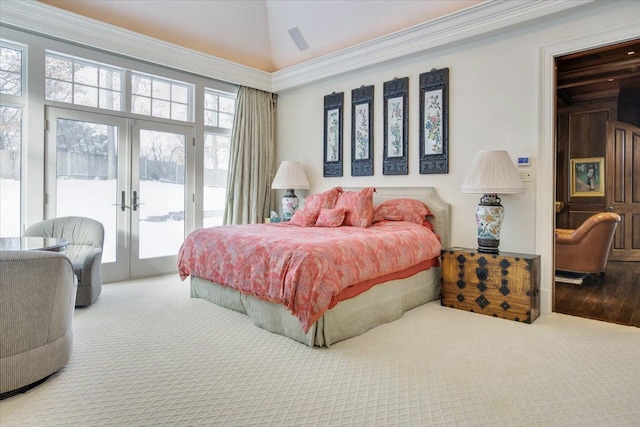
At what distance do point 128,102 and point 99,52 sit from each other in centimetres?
61

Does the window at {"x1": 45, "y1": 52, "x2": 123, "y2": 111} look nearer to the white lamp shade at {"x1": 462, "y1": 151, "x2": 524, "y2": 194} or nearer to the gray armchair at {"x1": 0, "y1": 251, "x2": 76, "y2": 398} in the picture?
the gray armchair at {"x1": 0, "y1": 251, "x2": 76, "y2": 398}

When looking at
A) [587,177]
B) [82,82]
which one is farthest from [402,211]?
[587,177]

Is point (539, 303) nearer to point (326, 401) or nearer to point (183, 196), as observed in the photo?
point (326, 401)

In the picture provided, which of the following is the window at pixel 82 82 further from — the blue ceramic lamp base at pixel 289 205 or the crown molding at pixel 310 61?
the blue ceramic lamp base at pixel 289 205

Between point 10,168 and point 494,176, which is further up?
point 10,168

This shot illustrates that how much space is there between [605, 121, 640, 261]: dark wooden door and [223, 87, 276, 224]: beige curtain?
5.66 metres

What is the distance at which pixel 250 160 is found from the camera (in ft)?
19.2

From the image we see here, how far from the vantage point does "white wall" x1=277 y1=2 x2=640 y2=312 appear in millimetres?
3568

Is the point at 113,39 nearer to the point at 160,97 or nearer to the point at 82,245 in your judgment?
the point at 160,97

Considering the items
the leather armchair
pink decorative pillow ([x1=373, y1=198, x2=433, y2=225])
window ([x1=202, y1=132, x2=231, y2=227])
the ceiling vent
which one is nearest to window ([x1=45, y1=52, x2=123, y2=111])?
window ([x1=202, y1=132, x2=231, y2=227])

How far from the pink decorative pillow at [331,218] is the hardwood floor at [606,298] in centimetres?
228

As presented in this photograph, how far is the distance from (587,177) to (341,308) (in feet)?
20.3

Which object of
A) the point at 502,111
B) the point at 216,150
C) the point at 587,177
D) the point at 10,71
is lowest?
the point at 587,177

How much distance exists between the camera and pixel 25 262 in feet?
6.38
